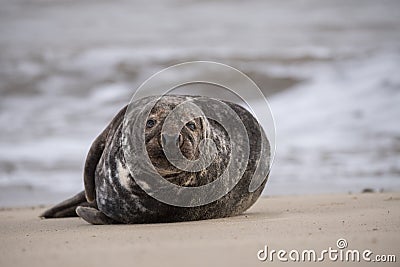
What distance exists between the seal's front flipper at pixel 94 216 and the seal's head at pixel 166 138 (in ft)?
2.41

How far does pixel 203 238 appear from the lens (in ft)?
15.0

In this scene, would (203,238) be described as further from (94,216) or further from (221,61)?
(221,61)

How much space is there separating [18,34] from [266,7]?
22.3 ft

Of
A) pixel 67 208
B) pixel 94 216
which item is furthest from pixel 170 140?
pixel 67 208

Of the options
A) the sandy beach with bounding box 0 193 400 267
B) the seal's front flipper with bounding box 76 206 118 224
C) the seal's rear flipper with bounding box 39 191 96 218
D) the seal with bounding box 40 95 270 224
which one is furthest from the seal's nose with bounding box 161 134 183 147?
the seal's rear flipper with bounding box 39 191 96 218

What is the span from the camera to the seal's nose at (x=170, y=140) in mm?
5195

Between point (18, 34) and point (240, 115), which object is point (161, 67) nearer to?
point (18, 34)

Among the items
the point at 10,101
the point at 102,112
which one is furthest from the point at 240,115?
the point at 10,101

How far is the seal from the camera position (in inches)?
213

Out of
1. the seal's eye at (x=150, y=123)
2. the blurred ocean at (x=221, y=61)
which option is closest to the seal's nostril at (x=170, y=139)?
the seal's eye at (x=150, y=123)

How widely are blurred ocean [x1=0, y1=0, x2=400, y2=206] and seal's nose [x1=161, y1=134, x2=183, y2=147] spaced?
406cm

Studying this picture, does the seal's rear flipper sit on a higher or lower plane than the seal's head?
lower

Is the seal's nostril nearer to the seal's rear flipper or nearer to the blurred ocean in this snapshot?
the seal's rear flipper

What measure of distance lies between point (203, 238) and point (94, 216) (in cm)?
170
